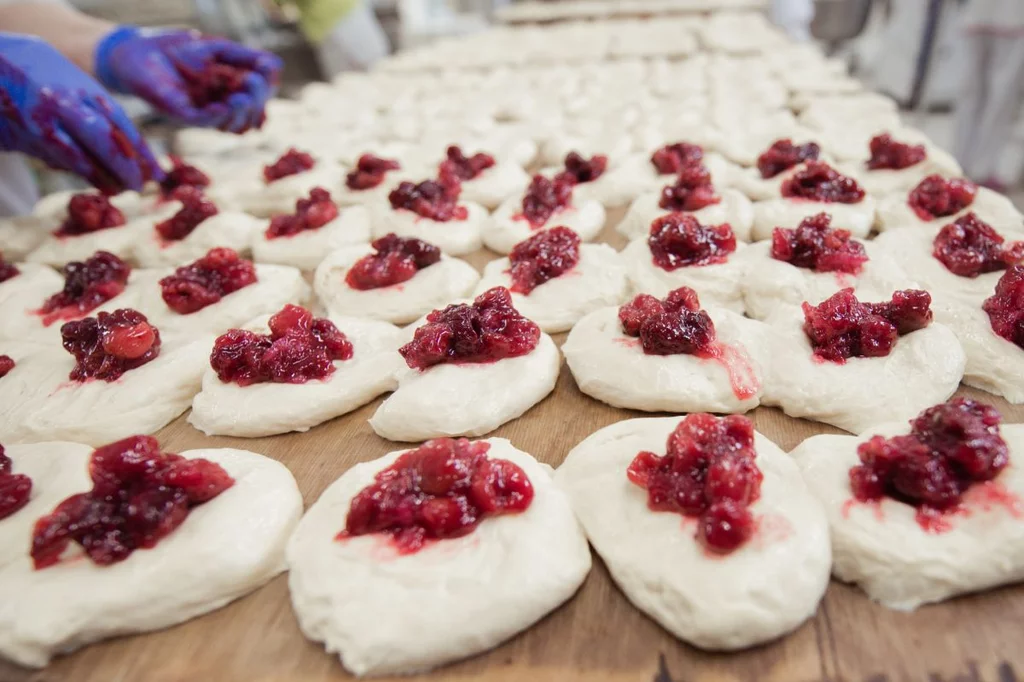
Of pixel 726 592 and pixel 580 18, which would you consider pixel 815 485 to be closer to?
pixel 726 592

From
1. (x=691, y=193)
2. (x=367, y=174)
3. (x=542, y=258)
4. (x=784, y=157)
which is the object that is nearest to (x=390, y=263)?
(x=542, y=258)

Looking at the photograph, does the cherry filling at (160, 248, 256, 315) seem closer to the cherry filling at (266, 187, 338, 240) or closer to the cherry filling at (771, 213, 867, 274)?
the cherry filling at (266, 187, 338, 240)

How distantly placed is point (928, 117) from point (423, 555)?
11.2 meters

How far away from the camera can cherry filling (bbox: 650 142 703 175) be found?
3.47 metres

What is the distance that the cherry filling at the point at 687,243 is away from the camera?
253 cm

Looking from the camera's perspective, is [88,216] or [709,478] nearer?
[709,478]

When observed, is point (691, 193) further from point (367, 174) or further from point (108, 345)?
point (108, 345)

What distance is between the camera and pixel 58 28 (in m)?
4.19

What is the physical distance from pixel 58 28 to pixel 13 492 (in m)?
4.04

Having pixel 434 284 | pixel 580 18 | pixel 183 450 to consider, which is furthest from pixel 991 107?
pixel 183 450

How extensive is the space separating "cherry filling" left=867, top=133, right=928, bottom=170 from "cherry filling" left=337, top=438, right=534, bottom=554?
2934 mm

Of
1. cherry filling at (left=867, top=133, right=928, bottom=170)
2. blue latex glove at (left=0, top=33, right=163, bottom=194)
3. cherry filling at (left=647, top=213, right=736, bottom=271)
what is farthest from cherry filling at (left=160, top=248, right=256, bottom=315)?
cherry filling at (left=867, top=133, right=928, bottom=170)

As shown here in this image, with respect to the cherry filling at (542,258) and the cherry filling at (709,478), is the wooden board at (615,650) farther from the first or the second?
the cherry filling at (542,258)

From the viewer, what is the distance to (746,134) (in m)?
4.04
